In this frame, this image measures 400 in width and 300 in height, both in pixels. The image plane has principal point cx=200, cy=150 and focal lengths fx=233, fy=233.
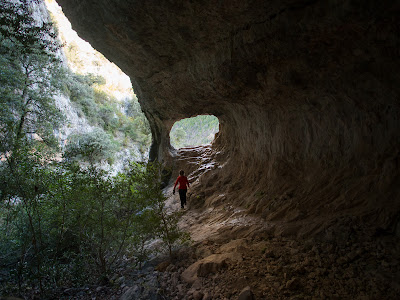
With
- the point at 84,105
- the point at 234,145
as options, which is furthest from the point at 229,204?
the point at 84,105

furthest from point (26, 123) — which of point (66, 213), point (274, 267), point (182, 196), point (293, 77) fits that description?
point (274, 267)

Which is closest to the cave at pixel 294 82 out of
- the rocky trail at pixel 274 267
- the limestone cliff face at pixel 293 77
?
the limestone cliff face at pixel 293 77

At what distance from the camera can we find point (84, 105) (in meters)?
26.0

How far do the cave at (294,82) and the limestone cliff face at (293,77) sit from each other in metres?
0.02

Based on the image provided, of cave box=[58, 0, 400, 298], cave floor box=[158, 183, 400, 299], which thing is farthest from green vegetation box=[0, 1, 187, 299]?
cave box=[58, 0, 400, 298]

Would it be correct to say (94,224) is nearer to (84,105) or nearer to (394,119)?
(394,119)

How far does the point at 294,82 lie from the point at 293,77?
12 cm

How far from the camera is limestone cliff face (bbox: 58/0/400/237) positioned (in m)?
3.71

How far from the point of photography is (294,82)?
16.2 feet

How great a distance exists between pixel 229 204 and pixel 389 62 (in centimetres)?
493

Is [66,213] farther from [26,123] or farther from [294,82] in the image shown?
[26,123]

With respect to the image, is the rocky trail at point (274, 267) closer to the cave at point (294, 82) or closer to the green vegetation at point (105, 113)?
the cave at point (294, 82)

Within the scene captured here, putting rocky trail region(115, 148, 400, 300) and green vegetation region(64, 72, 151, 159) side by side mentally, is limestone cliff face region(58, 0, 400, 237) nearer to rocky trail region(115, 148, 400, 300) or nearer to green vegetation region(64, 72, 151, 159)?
rocky trail region(115, 148, 400, 300)

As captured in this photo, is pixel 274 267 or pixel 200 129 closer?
pixel 274 267
